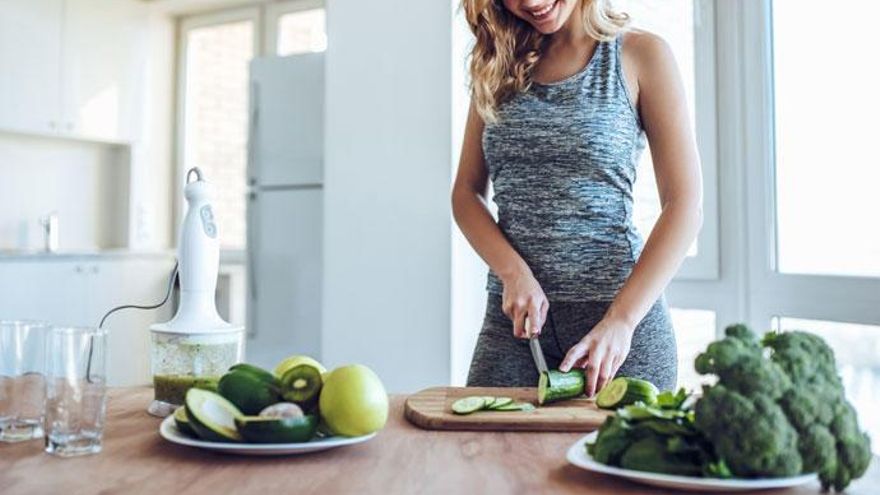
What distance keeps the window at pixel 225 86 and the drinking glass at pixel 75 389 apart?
391cm

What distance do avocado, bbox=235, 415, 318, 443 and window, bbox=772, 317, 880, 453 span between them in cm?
159

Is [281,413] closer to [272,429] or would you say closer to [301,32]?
[272,429]

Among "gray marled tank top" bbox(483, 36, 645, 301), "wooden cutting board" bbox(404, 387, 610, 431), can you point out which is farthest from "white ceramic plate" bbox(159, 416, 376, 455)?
"gray marled tank top" bbox(483, 36, 645, 301)

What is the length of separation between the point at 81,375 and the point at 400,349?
1824 mm

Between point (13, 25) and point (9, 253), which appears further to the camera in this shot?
point (13, 25)

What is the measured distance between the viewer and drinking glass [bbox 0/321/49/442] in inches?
33.6

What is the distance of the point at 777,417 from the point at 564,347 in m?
0.71

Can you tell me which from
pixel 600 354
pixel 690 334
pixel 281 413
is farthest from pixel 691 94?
pixel 281 413

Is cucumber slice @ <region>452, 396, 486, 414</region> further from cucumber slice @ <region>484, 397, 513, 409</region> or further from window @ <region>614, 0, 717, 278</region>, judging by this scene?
window @ <region>614, 0, 717, 278</region>

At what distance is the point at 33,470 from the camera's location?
720 mm

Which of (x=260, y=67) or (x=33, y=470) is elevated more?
(x=260, y=67)

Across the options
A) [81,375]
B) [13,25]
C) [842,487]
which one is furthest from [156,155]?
[842,487]

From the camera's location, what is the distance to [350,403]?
2.57ft

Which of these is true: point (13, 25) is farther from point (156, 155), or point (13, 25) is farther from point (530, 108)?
point (530, 108)
